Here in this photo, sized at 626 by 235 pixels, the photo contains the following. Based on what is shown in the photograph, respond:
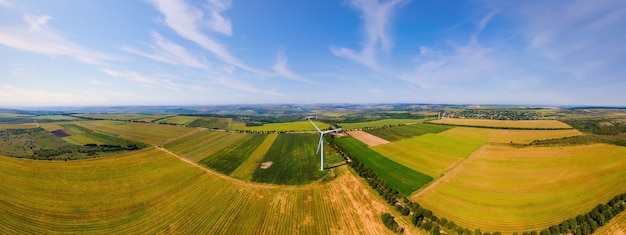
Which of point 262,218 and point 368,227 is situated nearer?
point 368,227

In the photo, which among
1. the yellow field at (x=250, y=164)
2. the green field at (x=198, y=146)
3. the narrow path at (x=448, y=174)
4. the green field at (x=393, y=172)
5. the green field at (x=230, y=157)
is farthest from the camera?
the green field at (x=198, y=146)

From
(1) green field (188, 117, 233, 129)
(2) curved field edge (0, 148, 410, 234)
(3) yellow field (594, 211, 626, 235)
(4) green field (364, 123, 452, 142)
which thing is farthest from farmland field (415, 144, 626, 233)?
(1) green field (188, 117, 233, 129)

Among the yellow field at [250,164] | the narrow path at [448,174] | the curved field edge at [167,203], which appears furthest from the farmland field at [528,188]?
the yellow field at [250,164]

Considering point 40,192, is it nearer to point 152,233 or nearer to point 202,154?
point 152,233

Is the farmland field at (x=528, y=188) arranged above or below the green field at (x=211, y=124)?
below

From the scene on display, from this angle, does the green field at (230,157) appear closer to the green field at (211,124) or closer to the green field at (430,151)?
the green field at (430,151)

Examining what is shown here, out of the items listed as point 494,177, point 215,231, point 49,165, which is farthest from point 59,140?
point 494,177
